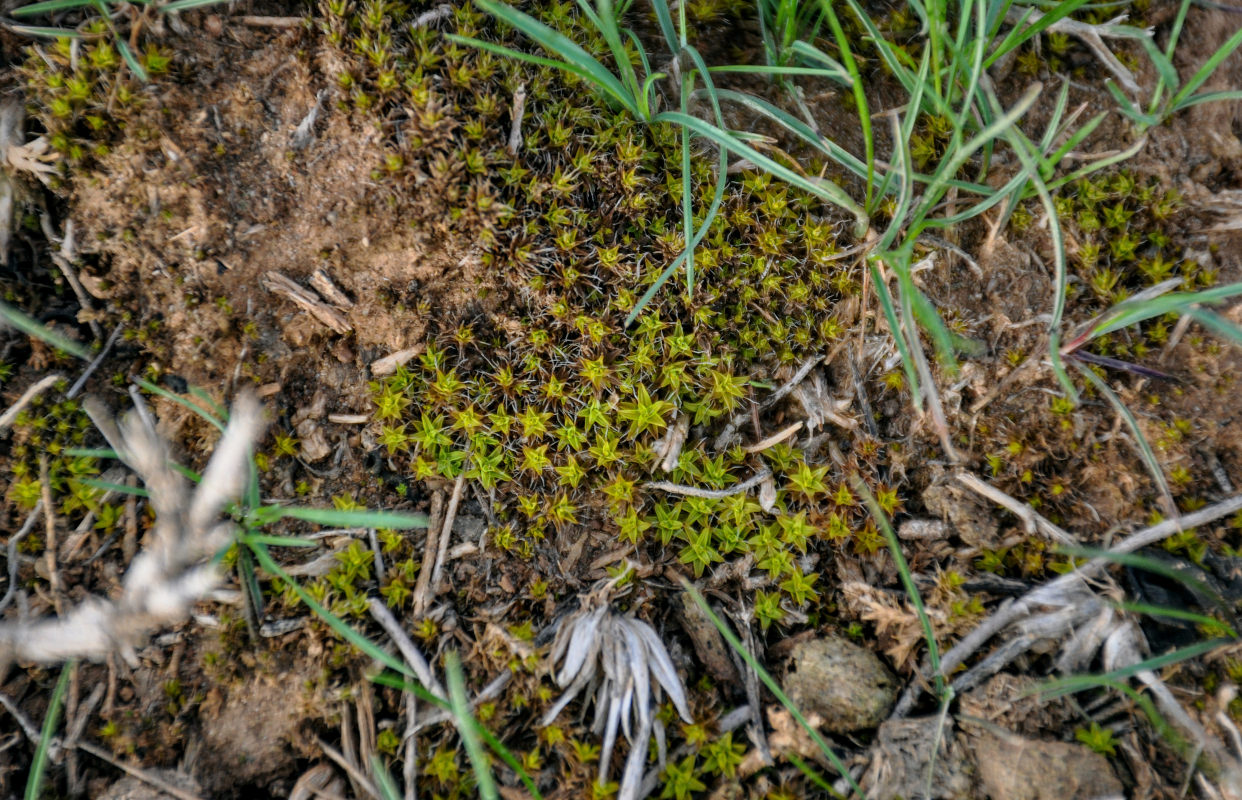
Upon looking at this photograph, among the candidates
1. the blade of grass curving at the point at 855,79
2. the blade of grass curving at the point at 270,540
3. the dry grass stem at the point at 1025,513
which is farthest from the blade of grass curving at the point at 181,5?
the dry grass stem at the point at 1025,513

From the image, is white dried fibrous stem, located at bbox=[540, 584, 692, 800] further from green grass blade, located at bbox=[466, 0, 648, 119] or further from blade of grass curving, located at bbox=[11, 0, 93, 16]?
blade of grass curving, located at bbox=[11, 0, 93, 16]

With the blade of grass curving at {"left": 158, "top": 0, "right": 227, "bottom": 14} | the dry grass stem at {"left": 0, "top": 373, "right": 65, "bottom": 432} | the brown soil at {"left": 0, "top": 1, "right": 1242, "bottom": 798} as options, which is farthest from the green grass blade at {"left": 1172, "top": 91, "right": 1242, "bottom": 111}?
the dry grass stem at {"left": 0, "top": 373, "right": 65, "bottom": 432}

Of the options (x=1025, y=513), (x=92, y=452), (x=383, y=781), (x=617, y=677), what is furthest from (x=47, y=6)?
(x=1025, y=513)

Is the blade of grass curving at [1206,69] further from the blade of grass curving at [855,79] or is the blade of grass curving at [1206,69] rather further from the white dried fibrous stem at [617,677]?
the white dried fibrous stem at [617,677]

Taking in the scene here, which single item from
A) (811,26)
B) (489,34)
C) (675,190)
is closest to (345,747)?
(675,190)

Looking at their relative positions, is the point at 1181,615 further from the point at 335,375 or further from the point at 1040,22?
the point at 335,375
